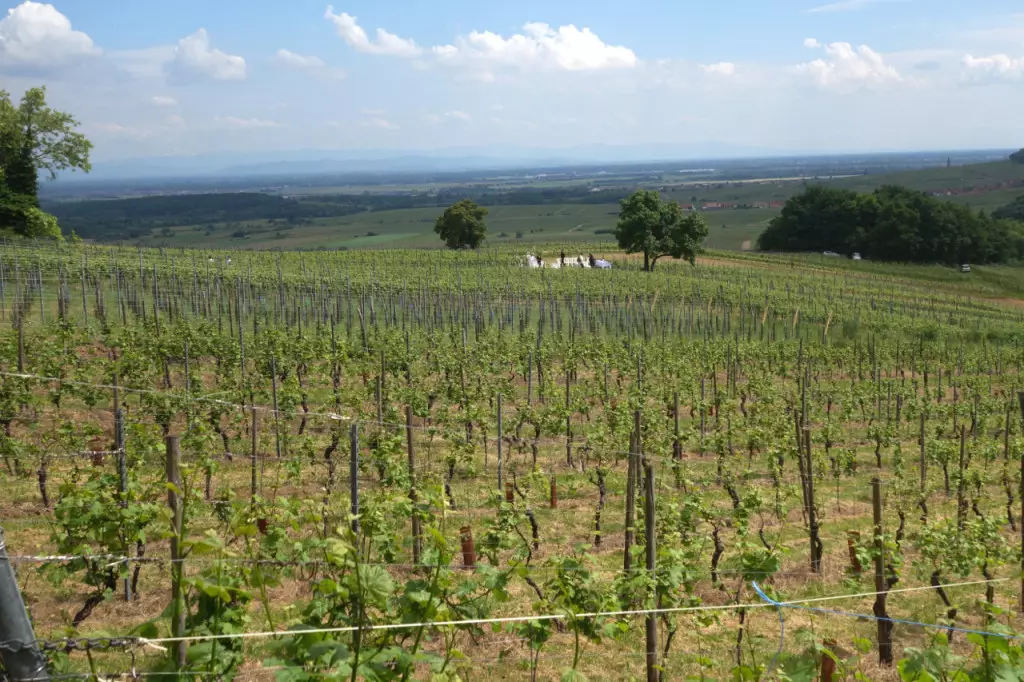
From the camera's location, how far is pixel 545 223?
121m

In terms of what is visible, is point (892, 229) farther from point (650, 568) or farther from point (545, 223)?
point (545, 223)

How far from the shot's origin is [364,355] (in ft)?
59.9

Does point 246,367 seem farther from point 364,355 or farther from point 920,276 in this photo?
point 920,276

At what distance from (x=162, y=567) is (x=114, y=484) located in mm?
1598

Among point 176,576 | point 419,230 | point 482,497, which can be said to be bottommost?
point 482,497

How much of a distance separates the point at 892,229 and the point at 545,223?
66615 mm

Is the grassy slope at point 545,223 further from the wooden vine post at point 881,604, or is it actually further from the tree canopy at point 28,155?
the wooden vine post at point 881,604

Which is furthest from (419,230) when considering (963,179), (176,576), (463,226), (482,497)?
(176,576)

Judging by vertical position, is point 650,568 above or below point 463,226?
below

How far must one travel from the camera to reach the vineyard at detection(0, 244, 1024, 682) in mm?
4738

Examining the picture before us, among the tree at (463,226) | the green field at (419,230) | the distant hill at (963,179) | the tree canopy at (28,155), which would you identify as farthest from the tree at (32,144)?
the distant hill at (963,179)

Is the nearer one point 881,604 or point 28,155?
point 881,604

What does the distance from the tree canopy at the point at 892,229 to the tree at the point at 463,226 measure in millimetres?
26413

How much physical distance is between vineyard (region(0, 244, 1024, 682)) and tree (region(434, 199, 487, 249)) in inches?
896
